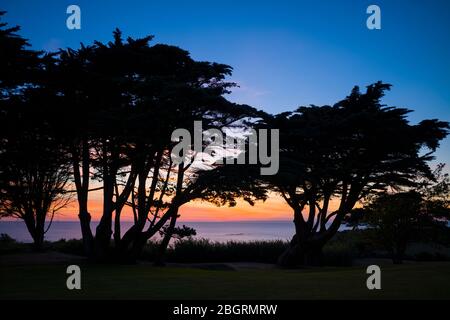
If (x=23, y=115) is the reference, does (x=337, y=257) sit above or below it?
below

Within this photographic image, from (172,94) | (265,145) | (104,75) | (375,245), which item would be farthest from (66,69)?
(375,245)

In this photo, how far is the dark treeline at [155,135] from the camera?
17609mm

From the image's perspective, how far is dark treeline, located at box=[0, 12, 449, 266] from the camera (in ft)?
57.8

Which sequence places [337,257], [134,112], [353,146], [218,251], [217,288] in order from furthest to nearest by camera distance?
[218,251] → [337,257] → [353,146] → [134,112] → [217,288]

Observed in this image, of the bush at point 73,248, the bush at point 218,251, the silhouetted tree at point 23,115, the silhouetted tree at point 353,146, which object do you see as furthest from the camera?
the bush at point 73,248

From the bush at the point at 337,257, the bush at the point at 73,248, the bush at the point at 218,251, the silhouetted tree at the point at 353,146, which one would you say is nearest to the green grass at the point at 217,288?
the silhouetted tree at the point at 353,146

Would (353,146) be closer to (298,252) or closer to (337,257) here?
(298,252)

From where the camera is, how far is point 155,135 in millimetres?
18203

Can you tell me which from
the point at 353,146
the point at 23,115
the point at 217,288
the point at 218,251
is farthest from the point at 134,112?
the point at 218,251

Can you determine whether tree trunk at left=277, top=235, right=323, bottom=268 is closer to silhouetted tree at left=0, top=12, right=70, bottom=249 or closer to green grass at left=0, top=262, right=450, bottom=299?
green grass at left=0, top=262, right=450, bottom=299

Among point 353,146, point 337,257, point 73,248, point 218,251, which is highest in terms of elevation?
point 353,146

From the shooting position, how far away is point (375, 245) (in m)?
24.6

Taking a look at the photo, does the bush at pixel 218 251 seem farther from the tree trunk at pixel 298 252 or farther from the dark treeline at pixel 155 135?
the dark treeline at pixel 155 135
